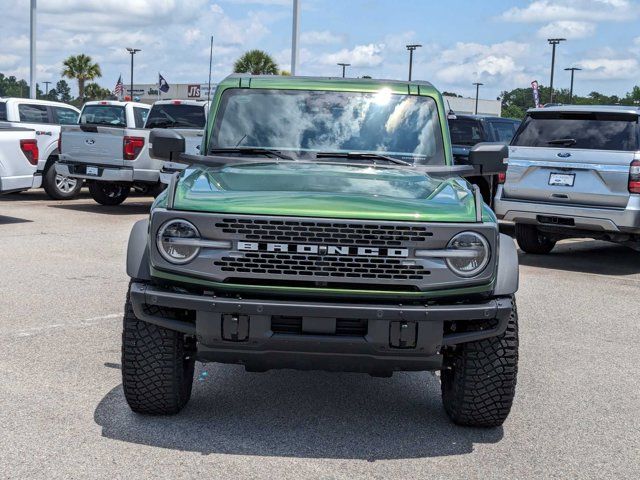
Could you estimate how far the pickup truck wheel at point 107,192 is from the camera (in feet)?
57.7

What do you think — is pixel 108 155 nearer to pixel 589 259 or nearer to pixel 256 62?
pixel 589 259

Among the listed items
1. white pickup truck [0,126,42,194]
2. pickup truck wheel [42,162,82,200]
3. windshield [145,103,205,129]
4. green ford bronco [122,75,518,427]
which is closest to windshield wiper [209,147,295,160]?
green ford bronco [122,75,518,427]

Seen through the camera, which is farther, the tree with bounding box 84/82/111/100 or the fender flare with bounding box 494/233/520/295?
the tree with bounding box 84/82/111/100

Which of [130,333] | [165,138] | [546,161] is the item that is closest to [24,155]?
[546,161]

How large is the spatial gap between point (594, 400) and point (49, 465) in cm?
321

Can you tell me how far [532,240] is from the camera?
12.5m

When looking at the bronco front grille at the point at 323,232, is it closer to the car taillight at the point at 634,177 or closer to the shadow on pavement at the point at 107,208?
the car taillight at the point at 634,177

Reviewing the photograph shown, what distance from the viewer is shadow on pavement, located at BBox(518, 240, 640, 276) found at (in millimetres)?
11727

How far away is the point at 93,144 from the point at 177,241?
12.7 meters

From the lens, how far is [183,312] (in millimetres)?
4535

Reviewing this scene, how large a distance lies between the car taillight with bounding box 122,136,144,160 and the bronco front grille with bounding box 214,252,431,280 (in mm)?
12406

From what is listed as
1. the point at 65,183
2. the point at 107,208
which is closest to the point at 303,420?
the point at 107,208

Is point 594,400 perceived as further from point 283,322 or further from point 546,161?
point 546,161

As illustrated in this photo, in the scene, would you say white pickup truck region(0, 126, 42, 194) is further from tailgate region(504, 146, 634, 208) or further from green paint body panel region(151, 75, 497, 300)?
green paint body panel region(151, 75, 497, 300)
